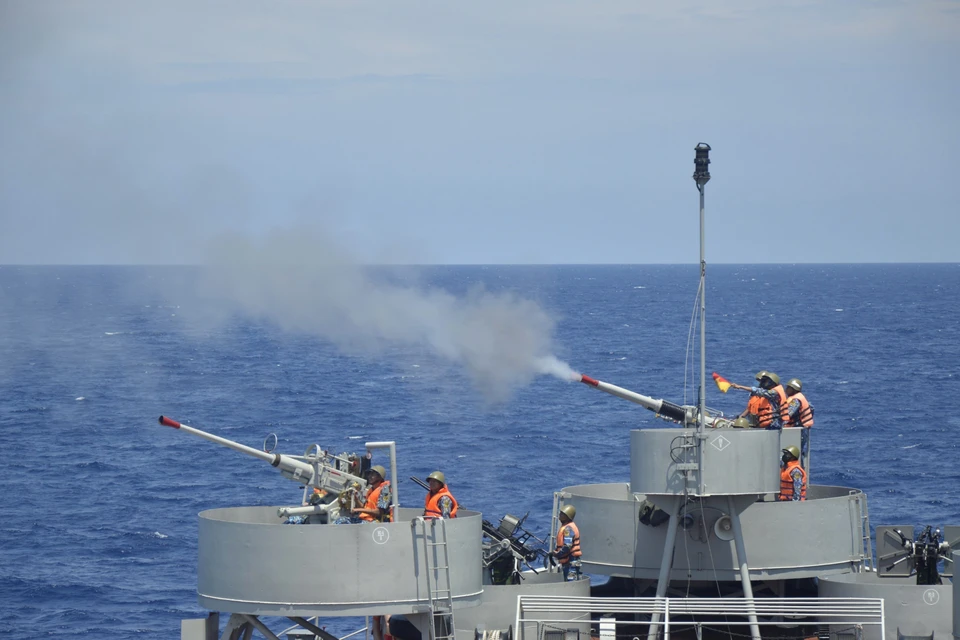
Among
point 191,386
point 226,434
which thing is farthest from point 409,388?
point 226,434

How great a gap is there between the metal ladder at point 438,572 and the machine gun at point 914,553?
9189mm

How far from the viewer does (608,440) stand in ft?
255

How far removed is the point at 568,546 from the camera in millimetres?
24156

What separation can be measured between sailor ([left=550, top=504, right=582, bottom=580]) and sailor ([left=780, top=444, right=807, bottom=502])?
3.76 metres

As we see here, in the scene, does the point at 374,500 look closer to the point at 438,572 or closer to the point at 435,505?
the point at 435,505

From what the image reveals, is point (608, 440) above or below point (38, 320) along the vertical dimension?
below

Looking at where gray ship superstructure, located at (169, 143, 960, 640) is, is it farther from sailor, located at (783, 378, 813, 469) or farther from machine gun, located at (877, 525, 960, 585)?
sailor, located at (783, 378, 813, 469)

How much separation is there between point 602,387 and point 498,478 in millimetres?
41656

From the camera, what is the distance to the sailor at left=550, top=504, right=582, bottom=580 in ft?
79.1

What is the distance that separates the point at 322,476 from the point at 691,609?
6038mm

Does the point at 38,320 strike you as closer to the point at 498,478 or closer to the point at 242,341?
the point at 242,341

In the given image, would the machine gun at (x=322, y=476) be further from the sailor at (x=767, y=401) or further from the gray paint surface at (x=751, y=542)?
the sailor at (x=767, y=401)

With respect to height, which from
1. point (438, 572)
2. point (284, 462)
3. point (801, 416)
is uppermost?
point (801, 416)

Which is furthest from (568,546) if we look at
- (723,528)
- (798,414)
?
(798,414)
